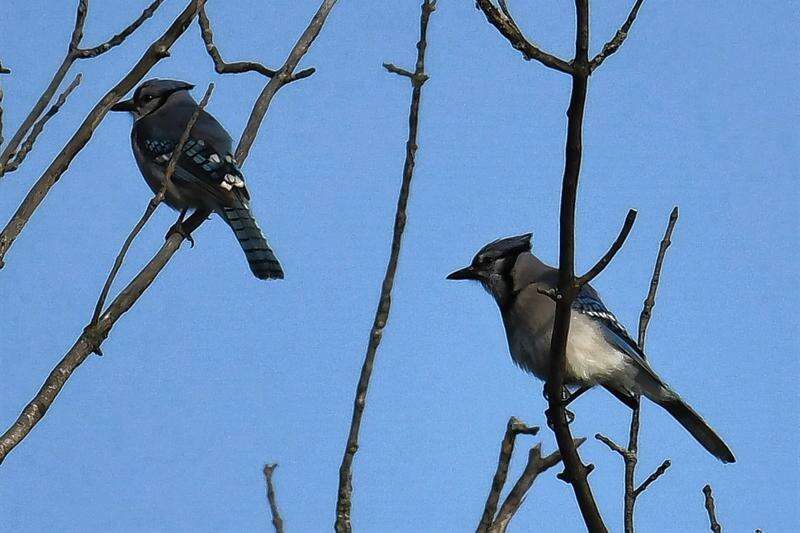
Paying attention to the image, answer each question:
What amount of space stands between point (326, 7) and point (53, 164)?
3.50 feet

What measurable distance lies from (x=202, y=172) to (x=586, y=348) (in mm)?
2162

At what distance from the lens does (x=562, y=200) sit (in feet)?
8.41

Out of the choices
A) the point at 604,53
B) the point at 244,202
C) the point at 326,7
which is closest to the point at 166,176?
the point at 326,7

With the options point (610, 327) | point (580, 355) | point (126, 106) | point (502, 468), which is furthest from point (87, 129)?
point (126, 106)

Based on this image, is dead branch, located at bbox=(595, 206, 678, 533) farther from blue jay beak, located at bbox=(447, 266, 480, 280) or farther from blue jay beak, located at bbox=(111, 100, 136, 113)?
blue jay beak, located at bbox=(111, 100, 136, 113)

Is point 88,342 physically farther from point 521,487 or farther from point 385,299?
point 521,487

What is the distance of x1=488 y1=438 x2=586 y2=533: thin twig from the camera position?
2.47 meters

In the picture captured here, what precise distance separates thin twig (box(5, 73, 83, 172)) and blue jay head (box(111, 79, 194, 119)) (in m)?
4.15

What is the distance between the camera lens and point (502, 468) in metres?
2.37

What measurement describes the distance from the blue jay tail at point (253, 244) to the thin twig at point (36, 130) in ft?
8.79

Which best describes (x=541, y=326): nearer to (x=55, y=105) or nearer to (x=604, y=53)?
(x=604, y=53)

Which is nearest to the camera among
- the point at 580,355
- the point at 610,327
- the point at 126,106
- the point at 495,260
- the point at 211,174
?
the point at 580,355

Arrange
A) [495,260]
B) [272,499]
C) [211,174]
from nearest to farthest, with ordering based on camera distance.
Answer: [272,499] < [495,260] < [211,174]

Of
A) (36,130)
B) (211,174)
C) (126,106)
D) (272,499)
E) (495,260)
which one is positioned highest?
(126,106)
